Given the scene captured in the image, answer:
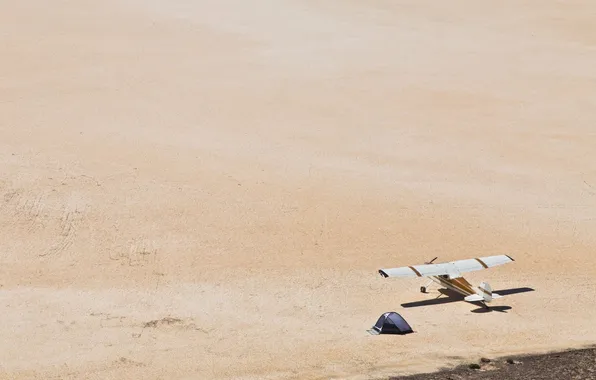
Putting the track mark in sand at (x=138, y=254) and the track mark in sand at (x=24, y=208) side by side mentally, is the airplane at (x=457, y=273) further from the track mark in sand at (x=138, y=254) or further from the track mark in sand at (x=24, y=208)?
the track mark in sand at (x=24, y=208)

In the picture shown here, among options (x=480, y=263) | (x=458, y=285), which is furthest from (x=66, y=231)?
(x=480, y=263)

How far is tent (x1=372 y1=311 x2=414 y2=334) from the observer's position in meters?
33.7

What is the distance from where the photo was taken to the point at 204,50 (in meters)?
61.9

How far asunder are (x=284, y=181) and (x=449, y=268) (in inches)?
470

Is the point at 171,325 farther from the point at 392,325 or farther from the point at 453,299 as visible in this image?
the point at 453,299

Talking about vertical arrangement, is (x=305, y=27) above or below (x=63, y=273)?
above

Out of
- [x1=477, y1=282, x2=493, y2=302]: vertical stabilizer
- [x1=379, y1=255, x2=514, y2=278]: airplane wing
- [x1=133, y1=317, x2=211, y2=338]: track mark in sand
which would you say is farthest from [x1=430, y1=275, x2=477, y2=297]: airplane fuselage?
[x1=133, y1=317, x2=211, y2=338]: track mark in sand

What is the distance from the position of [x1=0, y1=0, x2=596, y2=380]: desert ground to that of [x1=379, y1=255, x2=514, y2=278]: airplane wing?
3.97ft

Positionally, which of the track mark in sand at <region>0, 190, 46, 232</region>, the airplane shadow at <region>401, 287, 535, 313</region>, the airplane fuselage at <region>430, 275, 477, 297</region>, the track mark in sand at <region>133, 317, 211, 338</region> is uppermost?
the airplane fuselage at <region>430, 275, 477, 297</region>

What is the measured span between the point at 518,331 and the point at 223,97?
2672 centimetres

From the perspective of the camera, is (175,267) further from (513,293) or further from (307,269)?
(513,293)

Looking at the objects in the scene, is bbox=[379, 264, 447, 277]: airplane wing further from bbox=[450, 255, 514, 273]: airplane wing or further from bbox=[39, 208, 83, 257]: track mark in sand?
bbox=[39, 208, 83, 257]: track mark in sand

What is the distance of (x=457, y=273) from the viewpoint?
3644 centimetres

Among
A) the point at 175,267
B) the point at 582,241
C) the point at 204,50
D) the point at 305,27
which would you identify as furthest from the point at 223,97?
the point at 582,241
